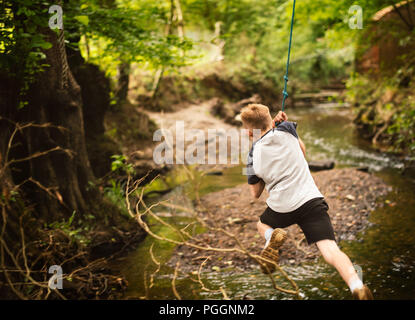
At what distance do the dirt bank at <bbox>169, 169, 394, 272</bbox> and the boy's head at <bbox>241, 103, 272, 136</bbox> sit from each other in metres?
1.84

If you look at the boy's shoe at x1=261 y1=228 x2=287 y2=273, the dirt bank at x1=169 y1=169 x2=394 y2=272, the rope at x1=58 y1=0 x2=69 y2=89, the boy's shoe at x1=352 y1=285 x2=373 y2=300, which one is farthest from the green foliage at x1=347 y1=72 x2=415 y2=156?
the rope at x1=58 y1=0 x2=69 y2=89

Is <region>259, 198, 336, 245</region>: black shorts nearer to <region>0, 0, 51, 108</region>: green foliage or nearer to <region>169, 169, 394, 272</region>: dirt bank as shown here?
<region>169, 169, 394, 272</region>: dirt bank

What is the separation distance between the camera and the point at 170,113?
616 inches

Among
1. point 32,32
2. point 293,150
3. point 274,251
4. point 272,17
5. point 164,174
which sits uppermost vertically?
point 272,17

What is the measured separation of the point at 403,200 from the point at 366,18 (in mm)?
3970

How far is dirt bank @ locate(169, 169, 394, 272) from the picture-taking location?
534 cm

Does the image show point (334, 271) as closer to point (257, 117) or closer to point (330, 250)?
point (330, 250)

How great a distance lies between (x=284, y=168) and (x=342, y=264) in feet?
2.81

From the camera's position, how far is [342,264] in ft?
8.66

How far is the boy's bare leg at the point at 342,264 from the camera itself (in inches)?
101

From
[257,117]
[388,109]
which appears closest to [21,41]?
[257,117]
